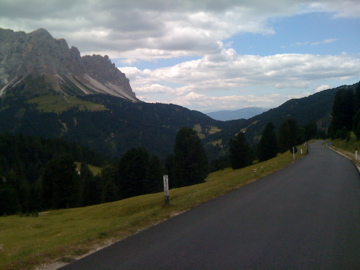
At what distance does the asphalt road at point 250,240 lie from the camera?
277 inches

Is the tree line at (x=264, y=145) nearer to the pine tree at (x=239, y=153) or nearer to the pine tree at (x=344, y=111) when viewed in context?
the pine tree at (x=239, y=153)

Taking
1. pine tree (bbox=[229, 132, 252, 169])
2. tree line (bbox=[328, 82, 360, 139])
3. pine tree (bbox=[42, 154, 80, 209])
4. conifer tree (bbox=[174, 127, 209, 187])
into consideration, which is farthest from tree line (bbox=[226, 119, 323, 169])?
pine tree (bbox=[42, 154, 80, 209])

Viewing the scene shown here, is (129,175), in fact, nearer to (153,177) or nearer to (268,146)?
(153,177)

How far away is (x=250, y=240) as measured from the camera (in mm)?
8578

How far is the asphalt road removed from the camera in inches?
277

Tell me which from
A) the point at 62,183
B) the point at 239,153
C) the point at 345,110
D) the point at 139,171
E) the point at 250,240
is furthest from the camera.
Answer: the point at 239,153

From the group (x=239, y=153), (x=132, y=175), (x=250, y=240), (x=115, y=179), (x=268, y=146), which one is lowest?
(x=115, y=179)

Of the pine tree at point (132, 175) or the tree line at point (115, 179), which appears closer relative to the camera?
the tree line at point (115, 179)

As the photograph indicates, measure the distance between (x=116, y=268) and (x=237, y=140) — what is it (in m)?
76.0

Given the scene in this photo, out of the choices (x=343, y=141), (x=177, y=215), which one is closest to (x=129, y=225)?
(x=177, y=215)

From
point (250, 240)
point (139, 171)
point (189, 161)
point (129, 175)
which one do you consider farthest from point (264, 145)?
point (250, 240)

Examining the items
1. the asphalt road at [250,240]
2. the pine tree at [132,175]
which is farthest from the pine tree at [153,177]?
the asphalt road at [250,240]

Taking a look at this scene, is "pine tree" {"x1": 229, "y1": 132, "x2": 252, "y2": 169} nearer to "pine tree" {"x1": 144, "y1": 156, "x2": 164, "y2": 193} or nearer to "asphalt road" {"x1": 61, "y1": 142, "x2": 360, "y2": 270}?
"pine tree" {"x1": 144, "y1": 156, "x2": 164, "y2": 193}

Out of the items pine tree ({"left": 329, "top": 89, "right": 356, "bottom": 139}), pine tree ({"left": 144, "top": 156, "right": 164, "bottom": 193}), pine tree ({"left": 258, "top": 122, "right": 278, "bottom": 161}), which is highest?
pine tree ({"left": 329, "top": 89, "right": 356, "bottom": 139})
